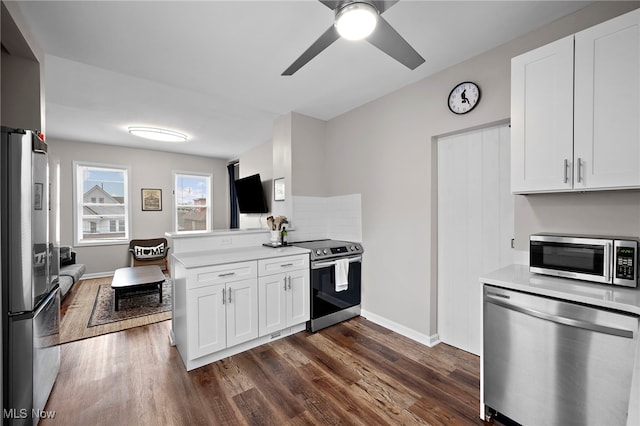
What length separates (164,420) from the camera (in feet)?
5.55

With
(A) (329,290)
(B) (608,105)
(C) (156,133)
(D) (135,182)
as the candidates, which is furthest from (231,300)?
(D) (135,182)

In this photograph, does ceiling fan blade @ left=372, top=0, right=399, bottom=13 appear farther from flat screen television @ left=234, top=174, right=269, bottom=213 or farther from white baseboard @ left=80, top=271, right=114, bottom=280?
white baseboard @ left=80, top=271, right=114, bottom=280

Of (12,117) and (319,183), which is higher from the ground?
(12,117)

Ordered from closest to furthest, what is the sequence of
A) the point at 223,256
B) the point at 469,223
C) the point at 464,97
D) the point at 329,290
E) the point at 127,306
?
the point at 464,97
the point at 469,223
the point at 223,256
the point at 329,290
the point at 127,306

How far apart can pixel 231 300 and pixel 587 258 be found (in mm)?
2553

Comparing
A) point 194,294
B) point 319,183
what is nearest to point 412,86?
point 319,183

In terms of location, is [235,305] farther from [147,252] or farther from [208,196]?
[208,196]

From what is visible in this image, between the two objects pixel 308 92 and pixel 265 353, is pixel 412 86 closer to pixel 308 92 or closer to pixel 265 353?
pixel 308 92

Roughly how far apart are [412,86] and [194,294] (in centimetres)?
285

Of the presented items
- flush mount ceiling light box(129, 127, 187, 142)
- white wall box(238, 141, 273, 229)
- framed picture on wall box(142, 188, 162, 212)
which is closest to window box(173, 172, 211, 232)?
framed picture on wall box(142, 188, 162, 212)

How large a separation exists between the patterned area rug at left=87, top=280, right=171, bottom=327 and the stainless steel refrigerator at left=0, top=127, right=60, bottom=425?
1837 millimetres

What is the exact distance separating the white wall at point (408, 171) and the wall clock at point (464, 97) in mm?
51

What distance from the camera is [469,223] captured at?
2.47 m

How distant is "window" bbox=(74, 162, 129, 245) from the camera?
5.24 m
